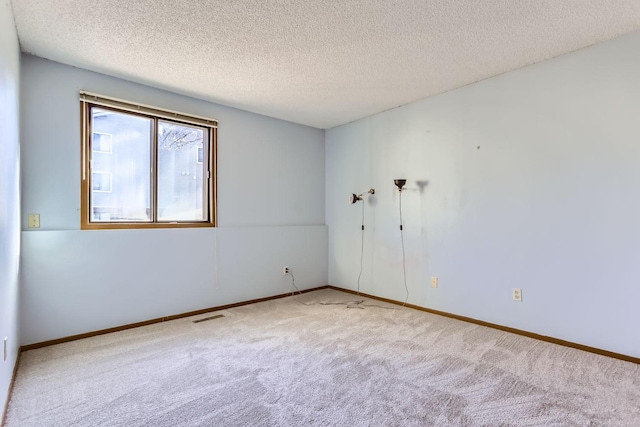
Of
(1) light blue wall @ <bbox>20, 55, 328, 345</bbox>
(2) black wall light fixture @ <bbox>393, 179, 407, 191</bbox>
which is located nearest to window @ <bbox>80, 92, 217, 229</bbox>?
(1) light blue wall @ <bbox>20, 55, 328, 345</bbox>

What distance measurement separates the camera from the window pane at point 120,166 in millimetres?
3010

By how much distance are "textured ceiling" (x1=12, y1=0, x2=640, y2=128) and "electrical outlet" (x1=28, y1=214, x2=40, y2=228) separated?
1.32 metres

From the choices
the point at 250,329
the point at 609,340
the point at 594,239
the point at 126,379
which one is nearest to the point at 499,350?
the point at 609,340

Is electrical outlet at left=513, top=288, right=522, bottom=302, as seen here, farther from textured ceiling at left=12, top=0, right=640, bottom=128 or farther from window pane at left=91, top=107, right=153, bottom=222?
window pane at left=91, top=107, right=153, bottom=222

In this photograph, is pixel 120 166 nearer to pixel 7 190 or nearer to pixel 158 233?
pixel 158 233

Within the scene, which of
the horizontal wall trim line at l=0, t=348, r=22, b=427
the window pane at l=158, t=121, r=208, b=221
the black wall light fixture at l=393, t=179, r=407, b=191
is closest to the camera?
the horizontal wall trim line at l=0, t=348, r=22, b=427

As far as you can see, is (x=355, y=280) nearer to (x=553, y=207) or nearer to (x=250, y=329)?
(x=250, y=329)

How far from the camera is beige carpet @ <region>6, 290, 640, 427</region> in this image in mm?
1712

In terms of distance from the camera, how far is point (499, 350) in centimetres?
254

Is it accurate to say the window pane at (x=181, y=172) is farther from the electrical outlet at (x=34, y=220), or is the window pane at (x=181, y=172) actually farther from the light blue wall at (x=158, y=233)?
the electrical outlet at (x=34, y=220)

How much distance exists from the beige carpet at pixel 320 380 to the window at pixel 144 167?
3.73 feet

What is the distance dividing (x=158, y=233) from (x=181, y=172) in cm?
74

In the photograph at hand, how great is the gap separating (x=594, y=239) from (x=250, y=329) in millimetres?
2979

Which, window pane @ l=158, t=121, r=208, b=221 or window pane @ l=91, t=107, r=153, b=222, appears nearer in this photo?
window pane @ l=91, t=107, r=153, b=222
